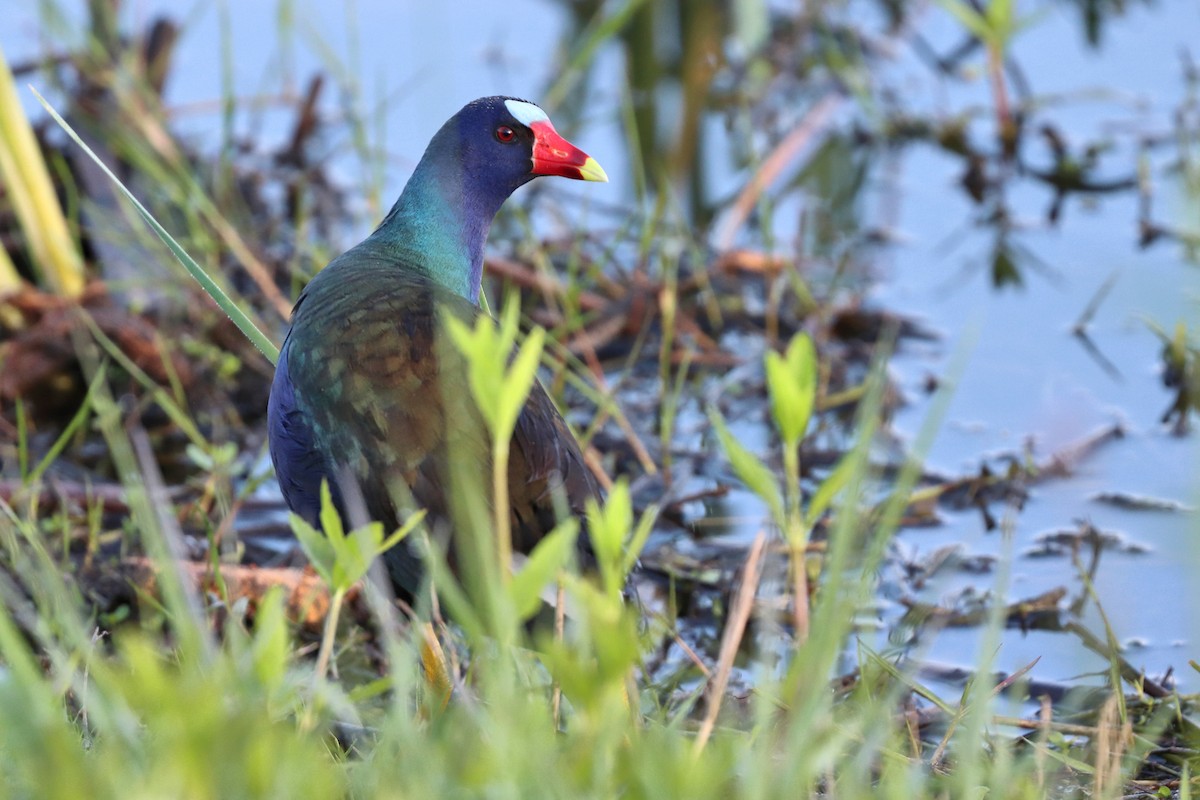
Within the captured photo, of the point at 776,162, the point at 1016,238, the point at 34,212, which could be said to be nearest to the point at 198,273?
the point at 34,212

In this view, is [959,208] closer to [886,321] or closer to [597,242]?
[886,321]

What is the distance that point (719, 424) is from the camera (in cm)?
186

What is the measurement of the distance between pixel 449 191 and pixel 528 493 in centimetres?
77

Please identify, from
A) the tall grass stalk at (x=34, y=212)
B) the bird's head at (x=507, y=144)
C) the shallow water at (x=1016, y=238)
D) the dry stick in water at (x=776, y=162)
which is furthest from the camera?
the dry stick in water at (x=776, y=162)

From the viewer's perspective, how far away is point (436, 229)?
2742 millimetres

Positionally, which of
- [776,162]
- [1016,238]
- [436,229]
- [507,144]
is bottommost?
[1016,238]

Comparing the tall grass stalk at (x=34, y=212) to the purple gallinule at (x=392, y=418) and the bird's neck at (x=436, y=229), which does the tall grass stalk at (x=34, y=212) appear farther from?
the purple gallinule at (x=392, y=418)

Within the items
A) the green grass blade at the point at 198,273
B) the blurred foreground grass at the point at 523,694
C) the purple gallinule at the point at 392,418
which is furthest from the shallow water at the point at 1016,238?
the green grass blade at the point at 198,273

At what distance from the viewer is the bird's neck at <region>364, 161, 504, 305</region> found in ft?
8.89

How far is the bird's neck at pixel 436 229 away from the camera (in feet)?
8.89

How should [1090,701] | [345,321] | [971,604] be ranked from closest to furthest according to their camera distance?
[345,321], [1090,701], [971,604]

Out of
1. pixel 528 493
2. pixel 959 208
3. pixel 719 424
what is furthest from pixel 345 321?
pixel 959 208

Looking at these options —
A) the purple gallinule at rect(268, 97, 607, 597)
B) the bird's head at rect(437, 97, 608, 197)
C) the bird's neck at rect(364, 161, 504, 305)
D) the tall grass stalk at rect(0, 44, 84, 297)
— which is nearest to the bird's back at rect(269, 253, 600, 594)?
the purple gallinule at rect(268, 97, 607, 597)

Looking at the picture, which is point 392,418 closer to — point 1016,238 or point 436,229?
point 436,229
